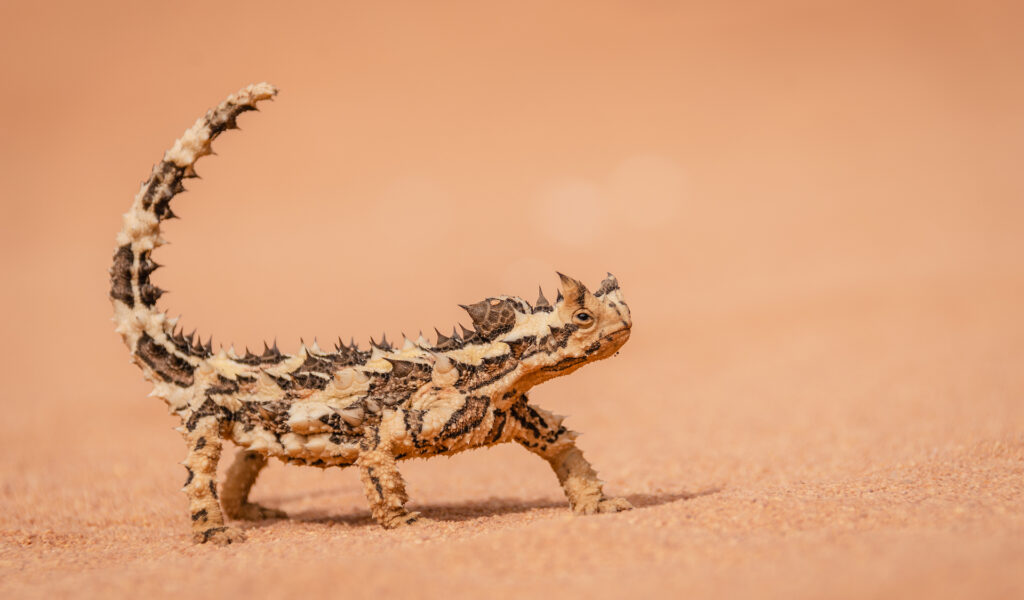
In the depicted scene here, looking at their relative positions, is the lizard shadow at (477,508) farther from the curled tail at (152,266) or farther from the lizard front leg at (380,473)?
the curled tail at (152,266)

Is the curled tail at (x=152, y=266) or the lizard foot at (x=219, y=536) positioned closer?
the lizard foot at (x=219, y=536)

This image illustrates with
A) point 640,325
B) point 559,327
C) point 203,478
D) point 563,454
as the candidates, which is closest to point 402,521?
point 563,454

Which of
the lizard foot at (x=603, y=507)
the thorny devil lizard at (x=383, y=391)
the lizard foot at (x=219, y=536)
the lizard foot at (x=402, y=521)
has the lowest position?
the lizard foot at (x=603, y=507)

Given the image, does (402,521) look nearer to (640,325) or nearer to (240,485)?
(240,485)

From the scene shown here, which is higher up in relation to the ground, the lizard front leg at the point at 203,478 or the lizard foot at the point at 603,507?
the lizard front leg at the point at 203,478

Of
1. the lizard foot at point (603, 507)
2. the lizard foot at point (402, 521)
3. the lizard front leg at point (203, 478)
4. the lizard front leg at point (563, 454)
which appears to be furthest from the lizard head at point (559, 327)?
the lizard front leg at point (203, 478)
